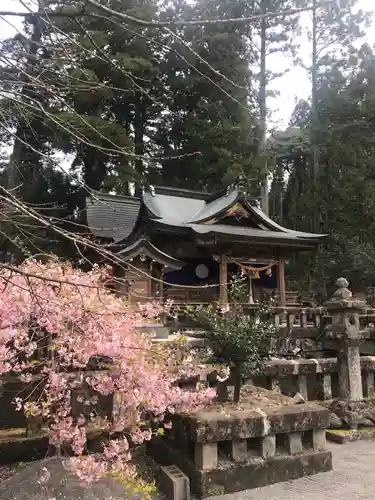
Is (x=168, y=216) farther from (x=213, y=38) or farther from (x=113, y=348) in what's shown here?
(x=113, y=348)

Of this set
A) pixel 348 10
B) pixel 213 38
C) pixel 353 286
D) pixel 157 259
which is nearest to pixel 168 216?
pixel 157 259

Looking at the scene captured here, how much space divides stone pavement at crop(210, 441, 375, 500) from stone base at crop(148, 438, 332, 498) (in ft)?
0.18

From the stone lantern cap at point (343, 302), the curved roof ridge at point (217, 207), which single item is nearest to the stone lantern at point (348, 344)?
the stone lantern cap at point (343, 302)

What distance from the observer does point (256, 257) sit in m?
16.2

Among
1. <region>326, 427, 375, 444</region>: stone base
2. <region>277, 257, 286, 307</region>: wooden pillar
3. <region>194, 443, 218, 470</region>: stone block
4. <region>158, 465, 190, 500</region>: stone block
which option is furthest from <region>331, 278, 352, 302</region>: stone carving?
<region>277, 257, 286, 307</region>: wooden pillar

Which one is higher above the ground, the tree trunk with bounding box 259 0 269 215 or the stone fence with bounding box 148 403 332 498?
the tree trunk with bounding box 259 0 269 215

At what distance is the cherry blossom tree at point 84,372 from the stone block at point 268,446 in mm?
614

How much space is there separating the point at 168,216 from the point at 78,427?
1371cm

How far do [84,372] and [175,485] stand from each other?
123 cm

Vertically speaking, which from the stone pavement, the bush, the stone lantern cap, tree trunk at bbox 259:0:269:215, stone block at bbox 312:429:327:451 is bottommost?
the stone pavement

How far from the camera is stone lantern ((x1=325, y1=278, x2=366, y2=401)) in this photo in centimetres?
536

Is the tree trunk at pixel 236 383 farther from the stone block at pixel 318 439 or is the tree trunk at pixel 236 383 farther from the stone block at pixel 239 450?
the stone block at pixel 318 439

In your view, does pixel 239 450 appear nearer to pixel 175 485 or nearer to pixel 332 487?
pixel 175 485

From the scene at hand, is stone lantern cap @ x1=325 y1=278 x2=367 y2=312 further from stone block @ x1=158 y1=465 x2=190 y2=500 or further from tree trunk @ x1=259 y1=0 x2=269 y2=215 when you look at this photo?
tree trunk @ x1=259 y1=0 x2=269 y2=215
